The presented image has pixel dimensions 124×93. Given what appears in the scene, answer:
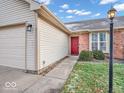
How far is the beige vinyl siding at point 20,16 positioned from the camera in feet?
18.7

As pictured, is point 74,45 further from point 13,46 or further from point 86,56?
point 13,46

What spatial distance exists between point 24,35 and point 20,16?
1.03 m

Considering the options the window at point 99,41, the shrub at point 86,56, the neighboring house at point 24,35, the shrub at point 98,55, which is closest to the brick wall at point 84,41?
the window at point 99,41

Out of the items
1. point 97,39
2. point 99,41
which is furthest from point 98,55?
point 97,39

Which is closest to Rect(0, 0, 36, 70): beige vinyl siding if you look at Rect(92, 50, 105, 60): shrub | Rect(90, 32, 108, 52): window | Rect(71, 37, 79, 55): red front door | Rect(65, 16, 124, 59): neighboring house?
Rect(92, 50, 105, 60): shrub

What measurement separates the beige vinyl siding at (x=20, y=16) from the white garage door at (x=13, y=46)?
0.40 meters

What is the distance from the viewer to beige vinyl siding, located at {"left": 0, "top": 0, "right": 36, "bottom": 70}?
5.70 metres

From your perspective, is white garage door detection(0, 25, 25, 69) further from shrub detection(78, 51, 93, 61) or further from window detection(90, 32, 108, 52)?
window detection(90, 32, 108, 52)

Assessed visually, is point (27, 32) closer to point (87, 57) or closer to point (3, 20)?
point (3, 20)

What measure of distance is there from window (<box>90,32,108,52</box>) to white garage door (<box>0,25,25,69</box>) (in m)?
8.68

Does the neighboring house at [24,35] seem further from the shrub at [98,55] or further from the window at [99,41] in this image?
the window at [99,41]

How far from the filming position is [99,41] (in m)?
12.4

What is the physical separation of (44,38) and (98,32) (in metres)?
7.88

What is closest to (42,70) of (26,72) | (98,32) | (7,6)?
(26,72)
